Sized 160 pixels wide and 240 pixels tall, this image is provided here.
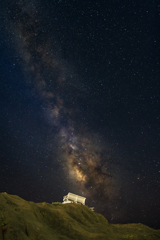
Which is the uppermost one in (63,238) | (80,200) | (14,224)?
(80,200)

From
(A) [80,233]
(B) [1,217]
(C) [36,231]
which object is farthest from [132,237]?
(B) [1,217]

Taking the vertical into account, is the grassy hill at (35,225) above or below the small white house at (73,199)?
below

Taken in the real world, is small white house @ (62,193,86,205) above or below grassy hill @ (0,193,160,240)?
above

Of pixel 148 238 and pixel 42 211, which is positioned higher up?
→ pixel 42 211

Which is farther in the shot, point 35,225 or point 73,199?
point 73,199

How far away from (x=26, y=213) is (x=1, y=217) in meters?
3.03

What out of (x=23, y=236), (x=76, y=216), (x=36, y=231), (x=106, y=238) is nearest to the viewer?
(x=23, y=236)

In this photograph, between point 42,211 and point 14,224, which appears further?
point 42,211

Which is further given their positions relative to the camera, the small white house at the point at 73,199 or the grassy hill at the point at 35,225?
the small white house at the point at 73,199

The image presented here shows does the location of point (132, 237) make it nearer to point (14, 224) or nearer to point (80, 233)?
point (80, 233)

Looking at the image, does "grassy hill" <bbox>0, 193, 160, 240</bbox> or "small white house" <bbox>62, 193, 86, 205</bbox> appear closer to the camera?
"grassy hill" <bbox>0, 193, 160, 240</bbox>

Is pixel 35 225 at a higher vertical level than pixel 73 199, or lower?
lower

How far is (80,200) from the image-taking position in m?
32.5

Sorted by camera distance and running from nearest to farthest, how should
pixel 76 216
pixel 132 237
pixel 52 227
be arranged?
pixel 52 227, pixel 132 237, pixel 76 216
